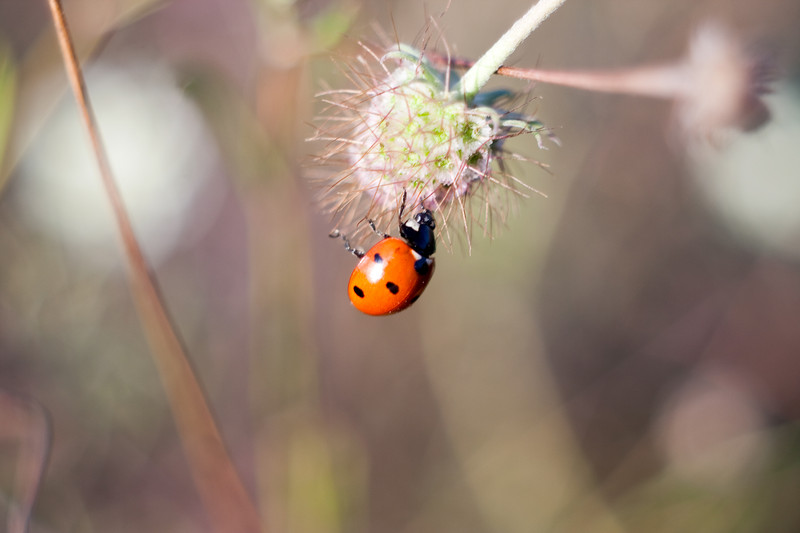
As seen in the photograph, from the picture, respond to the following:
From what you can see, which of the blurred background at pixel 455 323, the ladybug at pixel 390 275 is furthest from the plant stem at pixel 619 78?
the blurred background at pixel 455 323

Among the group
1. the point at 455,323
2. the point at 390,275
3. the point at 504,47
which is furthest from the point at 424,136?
the point at 455,323

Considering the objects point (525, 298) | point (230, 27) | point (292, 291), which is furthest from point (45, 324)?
point (525, 298)

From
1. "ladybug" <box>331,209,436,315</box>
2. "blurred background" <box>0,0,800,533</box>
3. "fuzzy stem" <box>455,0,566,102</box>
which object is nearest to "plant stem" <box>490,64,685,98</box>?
"fuzzy stem" <box>455,0,566,102</box>

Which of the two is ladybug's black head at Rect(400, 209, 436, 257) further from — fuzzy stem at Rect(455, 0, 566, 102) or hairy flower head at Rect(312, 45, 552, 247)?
fuzzy stem at Rect(455, 0, 566, 102)

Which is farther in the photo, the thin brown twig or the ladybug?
the thin brown twig

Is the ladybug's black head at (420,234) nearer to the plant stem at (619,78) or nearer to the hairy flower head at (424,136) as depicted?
the hairy flower head at (424,136)
